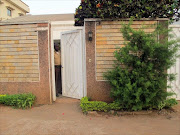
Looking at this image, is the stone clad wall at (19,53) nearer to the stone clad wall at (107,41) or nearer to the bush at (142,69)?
the stone clad wall at (107,41)

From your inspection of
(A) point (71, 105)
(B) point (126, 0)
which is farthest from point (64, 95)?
(B) point (126, 0)

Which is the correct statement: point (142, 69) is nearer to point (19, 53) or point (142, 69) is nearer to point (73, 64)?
point (73, 64)

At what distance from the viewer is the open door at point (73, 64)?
514 centimetres

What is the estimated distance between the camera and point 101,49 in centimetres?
461

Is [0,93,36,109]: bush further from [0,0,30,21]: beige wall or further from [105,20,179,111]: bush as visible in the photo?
[0,0,30,21]: beige wall

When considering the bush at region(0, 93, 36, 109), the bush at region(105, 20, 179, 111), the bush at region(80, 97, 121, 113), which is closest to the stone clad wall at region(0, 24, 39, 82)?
the bush at region(0, 93, 36, 109)

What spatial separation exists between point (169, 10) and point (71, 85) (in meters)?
3.95

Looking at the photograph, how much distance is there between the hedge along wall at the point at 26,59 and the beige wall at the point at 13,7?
1615 centimetres

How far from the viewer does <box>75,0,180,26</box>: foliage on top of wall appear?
414 cm

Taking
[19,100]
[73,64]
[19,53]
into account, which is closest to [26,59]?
[19,53]

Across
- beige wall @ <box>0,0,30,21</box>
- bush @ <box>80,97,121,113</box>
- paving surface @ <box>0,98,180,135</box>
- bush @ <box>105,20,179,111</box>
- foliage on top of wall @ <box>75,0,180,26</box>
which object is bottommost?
paving surface @ <box>0,98,180,135</box>

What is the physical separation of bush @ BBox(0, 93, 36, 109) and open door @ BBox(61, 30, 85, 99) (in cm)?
140

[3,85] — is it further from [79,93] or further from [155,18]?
[155,18]

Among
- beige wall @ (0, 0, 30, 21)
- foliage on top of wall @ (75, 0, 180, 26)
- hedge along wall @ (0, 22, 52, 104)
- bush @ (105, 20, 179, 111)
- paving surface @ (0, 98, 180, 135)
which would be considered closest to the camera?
paving surface @ (0, 98, 180, 135)
